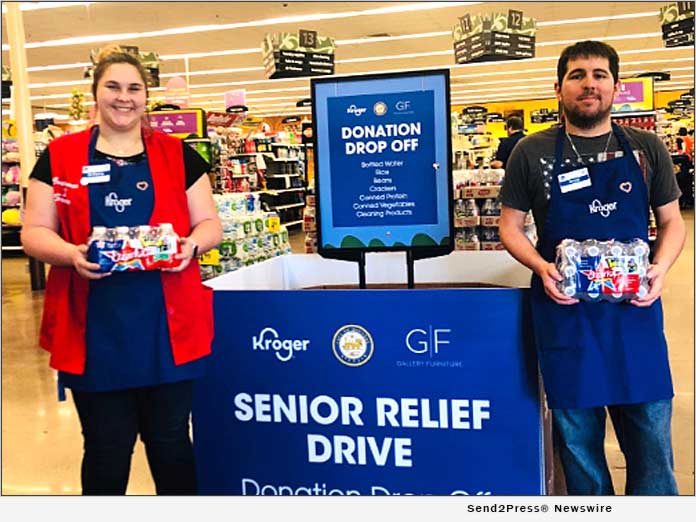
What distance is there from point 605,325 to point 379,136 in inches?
40.1

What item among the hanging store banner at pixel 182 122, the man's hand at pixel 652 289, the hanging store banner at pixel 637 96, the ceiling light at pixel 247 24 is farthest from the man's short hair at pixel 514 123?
the man's hand at pixel 652 289

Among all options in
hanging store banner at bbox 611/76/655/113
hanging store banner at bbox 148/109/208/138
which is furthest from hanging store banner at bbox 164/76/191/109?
hanging store banner at bbox 611/76/655/113

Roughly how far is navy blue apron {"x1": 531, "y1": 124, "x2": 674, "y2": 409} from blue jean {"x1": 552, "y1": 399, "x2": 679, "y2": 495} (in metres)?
0.09

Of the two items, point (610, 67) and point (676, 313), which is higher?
point (610, 67)

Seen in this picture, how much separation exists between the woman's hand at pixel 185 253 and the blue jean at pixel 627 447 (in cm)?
118

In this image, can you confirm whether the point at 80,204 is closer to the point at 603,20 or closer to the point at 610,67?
the point at 610,67

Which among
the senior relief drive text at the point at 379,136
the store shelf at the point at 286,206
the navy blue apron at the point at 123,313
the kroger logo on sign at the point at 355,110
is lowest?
the store shelf at the point at 286,206

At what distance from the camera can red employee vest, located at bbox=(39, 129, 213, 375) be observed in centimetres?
205

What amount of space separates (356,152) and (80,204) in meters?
1.01

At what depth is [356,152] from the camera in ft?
8.76

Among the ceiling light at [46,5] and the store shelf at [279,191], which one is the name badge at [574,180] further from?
the store shelf at [279,191]

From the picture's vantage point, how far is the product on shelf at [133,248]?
1952 mm

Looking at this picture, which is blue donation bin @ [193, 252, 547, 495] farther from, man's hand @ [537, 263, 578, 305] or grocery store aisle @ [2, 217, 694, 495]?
grocery store aisle @ [2, 217, 694, 495]
